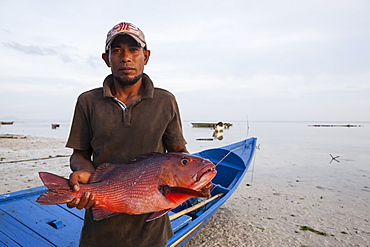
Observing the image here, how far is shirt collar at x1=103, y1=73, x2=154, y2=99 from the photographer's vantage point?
2092mm

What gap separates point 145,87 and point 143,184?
36.5 inches

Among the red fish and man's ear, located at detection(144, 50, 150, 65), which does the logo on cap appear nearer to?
man's ear, located at detection(144, 50, 150, 65)

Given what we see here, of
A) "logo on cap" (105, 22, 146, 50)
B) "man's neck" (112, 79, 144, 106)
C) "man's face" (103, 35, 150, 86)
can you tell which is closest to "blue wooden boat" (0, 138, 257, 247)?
"man's neck" (112, 79, 144, 106)

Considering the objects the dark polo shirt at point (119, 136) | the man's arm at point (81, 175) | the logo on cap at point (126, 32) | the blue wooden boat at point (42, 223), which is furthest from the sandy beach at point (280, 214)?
the logo on cap at point (126, 32)

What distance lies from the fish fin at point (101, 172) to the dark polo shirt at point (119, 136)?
0.15 m

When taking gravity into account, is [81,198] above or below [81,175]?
below

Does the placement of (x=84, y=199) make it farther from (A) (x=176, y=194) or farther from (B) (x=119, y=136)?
(A) (x=176, y=194)

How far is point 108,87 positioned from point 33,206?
377 cm

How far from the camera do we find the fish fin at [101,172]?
6.19 feet

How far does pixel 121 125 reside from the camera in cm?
204

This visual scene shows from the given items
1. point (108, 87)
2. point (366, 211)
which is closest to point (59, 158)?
point (108, 87)

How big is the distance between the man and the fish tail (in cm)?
23

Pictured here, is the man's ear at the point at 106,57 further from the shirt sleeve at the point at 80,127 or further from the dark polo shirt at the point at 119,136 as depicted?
the shirt sleeve at the point at 80,127

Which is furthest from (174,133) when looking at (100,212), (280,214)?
(280,214)
